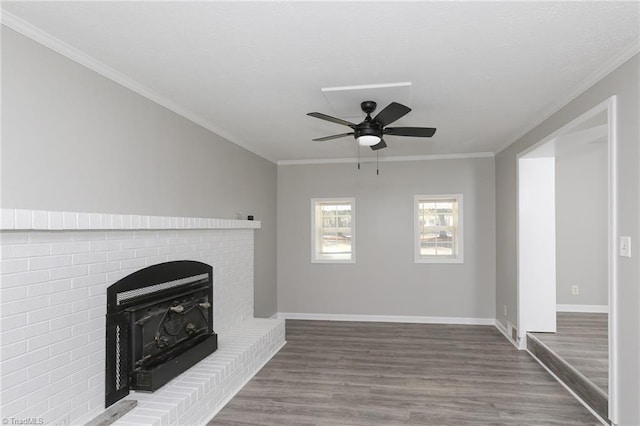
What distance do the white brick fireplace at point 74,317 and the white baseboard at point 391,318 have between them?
284cm

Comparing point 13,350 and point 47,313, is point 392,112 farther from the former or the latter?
point 13,350

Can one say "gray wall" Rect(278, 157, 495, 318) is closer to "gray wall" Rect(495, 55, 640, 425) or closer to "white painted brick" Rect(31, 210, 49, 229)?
"gray wall" Rect(495, 55, 640, 425)

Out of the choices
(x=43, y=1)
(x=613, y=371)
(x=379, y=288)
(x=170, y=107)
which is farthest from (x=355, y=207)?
(x=43, y=1)

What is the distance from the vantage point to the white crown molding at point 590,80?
2463 millimetres

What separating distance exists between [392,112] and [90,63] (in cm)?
206

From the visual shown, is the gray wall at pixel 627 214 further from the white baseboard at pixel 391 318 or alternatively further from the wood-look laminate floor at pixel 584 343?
the white baseboard at pixel 391 318

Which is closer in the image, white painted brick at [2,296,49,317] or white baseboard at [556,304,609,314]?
white painted brick at [2,296,49,317]

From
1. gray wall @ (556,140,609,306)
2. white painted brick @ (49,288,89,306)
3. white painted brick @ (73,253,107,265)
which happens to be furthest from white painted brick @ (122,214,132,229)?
gray wall @ (556,140,609,306)

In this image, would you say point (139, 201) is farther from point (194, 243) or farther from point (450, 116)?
point (450, 116)

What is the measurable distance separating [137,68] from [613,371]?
3853mm

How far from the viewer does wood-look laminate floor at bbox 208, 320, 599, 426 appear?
309cm

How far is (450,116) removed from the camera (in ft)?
13.2

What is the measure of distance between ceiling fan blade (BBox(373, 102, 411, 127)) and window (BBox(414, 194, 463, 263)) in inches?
130

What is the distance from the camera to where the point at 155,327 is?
121 inches
